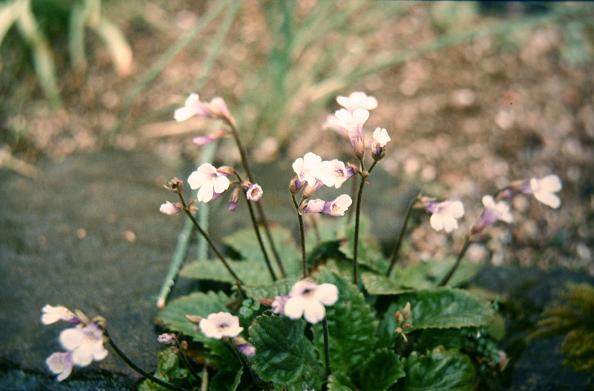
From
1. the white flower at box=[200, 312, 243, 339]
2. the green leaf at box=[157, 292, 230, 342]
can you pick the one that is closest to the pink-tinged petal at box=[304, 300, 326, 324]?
the white flower at box=[200, 312, 243, 339]

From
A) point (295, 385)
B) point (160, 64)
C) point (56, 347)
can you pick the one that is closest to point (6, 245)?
point (56, 347)

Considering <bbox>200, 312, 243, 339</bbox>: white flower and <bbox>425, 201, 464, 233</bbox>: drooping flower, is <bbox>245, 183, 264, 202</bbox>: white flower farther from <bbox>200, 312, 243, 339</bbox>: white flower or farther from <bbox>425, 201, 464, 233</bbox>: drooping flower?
<bbox>425, 201, 464, 233</bbox>: drooping flower

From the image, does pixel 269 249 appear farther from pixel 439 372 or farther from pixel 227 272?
pixel 439 372

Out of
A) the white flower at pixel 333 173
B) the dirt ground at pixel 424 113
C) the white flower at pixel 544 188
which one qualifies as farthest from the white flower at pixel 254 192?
the dirt ground at pixel 424 113

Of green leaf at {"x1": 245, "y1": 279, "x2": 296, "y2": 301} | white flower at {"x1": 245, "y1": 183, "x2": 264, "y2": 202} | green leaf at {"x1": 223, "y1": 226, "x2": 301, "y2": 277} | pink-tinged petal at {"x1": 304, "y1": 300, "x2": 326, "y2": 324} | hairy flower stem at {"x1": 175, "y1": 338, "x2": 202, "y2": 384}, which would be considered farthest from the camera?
green leaf at {"x1": 223, "y1": 226, "x2": 301, "y2": 277}

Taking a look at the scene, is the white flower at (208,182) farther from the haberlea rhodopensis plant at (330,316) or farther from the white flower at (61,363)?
the white flower at (61,363)
